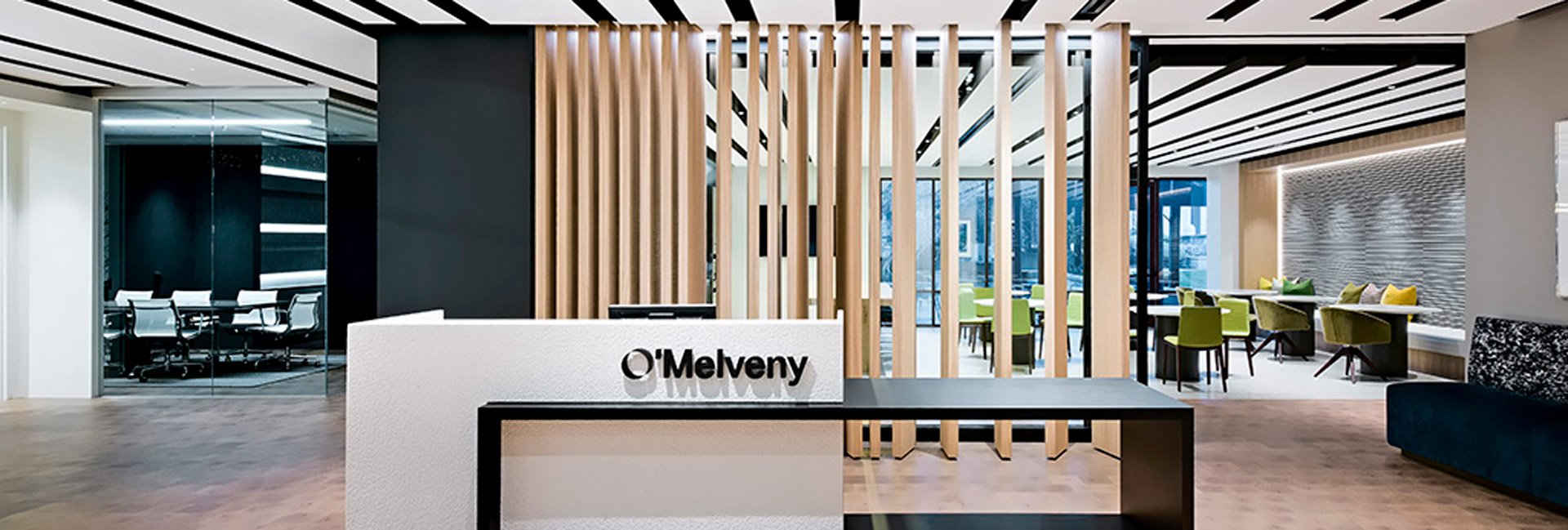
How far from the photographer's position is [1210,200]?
14.1m

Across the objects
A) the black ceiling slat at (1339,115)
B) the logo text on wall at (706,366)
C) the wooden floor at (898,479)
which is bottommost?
the wooden floor at (898,479)

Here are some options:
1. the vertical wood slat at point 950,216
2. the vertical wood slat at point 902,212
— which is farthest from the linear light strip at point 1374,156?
the vertical wood slat at point 902,212

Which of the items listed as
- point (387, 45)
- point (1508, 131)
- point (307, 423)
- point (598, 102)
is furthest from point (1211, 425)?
point (307, 423)

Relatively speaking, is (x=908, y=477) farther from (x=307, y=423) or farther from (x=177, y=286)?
(x=177, y=286)

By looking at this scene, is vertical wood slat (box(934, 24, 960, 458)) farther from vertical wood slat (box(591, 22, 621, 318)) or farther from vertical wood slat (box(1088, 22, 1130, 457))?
vertical wood slat (box(591, 22, 621, 318))

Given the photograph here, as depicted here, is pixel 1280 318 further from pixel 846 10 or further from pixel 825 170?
pixel 846 10

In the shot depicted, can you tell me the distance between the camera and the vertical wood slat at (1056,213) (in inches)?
209

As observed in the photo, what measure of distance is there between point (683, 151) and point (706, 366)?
2.51 metres

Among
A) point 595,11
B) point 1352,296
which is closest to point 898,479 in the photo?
point 595,11

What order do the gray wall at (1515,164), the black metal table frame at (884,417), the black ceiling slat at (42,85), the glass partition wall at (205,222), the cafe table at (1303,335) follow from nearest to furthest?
the black metal table frame at (884,417) < the gray wall at (1515,164) < the black ceiling slat at (42,85) < the glass partition wall at (205,222) < the cafe table at (1303,335)

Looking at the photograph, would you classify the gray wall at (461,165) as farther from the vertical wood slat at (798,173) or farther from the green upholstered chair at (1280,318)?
the green upholstered chair at (1280,318)

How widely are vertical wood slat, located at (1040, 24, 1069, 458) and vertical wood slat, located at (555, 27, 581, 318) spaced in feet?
9.72

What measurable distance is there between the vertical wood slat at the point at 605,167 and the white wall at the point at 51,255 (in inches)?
210

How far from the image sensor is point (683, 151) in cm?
540
